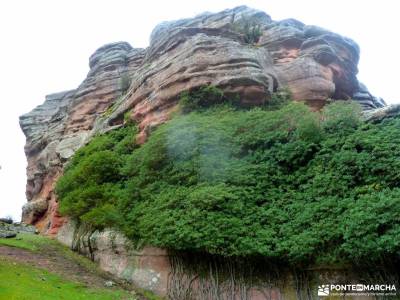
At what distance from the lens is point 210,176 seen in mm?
15461

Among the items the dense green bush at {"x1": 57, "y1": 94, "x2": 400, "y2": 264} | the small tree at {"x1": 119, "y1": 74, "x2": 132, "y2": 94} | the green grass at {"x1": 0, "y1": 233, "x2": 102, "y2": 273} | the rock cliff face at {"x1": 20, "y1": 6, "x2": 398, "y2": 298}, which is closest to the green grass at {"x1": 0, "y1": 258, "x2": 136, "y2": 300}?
the dense green bush at {"x1": 57, "y1": 94, "x2": 400, "y2": 264}

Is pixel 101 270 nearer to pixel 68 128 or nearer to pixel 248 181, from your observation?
pixel 248 181

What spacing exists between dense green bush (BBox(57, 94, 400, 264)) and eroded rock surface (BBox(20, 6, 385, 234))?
2692 mm

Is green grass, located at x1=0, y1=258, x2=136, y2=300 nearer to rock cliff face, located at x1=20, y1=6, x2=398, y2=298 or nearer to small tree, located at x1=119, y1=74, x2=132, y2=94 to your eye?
rock cliff face, located at x1=20, y1=6, x2=398, y2=298

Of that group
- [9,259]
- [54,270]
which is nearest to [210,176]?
[54,270]

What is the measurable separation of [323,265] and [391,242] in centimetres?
267

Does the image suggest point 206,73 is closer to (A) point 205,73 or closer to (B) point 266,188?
(A) point 205,73

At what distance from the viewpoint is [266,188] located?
14.8m

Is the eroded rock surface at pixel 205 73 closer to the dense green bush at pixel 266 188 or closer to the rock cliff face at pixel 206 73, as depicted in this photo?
the rock cliff face at pixel 206 73

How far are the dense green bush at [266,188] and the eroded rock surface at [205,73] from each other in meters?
2.69

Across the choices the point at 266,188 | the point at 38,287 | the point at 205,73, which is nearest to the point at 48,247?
the point at 38,287

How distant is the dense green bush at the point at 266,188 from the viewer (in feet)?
38.4

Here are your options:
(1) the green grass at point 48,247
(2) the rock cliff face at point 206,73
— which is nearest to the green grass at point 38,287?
(1) the green grass at point 48,247

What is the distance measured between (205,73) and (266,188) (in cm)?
881
